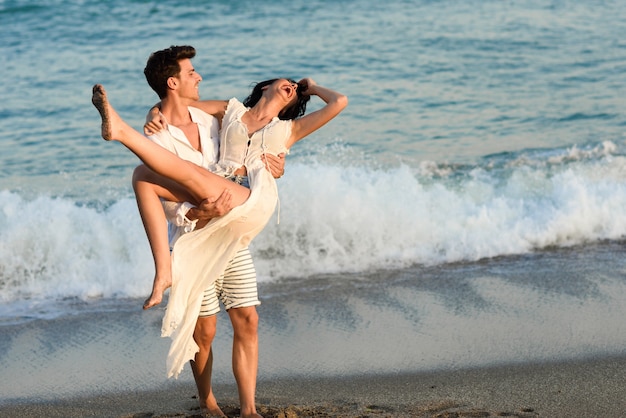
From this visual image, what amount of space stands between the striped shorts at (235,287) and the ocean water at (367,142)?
5.10ft

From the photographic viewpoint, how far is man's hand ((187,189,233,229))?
3.86 m

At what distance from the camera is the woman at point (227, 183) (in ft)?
12.6

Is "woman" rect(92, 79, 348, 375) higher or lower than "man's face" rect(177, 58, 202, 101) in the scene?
lower

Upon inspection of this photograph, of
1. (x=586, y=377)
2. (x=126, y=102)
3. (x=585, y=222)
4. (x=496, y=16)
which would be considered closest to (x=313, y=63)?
(x=126, y=102)

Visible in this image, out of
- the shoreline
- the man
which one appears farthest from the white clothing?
the shoreline

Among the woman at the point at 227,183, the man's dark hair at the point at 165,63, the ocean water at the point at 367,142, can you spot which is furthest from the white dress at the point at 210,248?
the ocean water at the point at 367,142

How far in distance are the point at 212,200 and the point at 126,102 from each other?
8581 mm

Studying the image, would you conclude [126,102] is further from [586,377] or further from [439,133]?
[586,377]

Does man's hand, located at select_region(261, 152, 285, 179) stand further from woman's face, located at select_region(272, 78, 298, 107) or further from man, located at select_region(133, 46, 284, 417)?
woman's face, located at select_region(272, 78, 298, 107)

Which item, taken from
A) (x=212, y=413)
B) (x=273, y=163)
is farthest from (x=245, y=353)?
(x=273, y=163)

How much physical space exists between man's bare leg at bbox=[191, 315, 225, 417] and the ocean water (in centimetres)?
148

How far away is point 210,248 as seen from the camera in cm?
400

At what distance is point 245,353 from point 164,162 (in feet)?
3.34

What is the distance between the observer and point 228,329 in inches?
226
